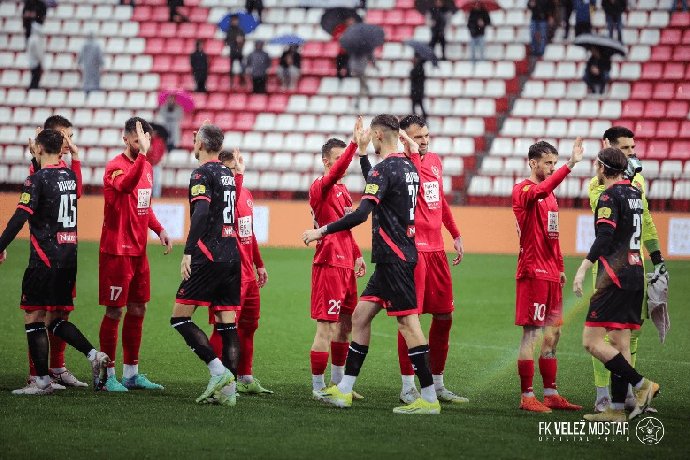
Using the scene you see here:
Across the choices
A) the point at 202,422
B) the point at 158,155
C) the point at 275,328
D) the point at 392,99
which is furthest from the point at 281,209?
the point at 202,422

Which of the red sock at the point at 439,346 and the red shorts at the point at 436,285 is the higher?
the red shorts at the point at 436,285

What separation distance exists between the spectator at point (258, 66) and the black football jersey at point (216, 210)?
18.8 metres

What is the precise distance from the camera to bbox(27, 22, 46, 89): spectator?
27422 mm

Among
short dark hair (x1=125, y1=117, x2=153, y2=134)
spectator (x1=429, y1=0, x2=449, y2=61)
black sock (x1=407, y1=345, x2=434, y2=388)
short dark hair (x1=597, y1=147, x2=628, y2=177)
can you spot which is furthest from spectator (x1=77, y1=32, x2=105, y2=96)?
short dark hair (x1=597, y1=147, x2=628, y2=177)

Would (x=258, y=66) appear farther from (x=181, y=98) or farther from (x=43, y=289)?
(x=43, y=289)

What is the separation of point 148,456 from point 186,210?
15.4m

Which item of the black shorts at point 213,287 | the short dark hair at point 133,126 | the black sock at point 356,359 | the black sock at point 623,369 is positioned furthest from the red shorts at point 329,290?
the black sock at point 623,369

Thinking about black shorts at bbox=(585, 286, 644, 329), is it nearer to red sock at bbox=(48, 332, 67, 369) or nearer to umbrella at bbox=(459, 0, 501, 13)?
red sock at bbox=(48, 332, 67, 369)

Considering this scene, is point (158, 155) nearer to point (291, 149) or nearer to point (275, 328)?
point (291, 149)

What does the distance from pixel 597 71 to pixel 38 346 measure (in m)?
18.7

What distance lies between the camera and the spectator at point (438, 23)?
26344mm

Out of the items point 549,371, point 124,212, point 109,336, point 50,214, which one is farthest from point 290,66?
point 549,371

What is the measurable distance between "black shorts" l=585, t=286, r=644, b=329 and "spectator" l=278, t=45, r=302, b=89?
66.1ft

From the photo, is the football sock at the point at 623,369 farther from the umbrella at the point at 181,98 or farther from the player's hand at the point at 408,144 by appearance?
the umbrella at the point at 181,98
